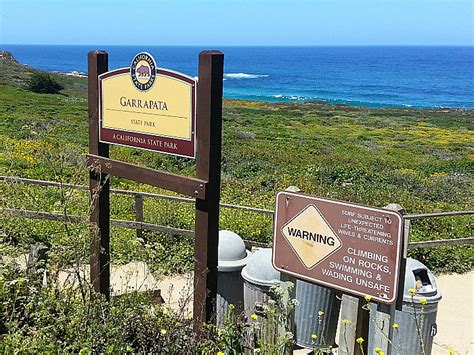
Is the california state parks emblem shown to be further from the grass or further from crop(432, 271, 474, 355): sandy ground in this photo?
crop(432, 271, 474, 355): sandy ground

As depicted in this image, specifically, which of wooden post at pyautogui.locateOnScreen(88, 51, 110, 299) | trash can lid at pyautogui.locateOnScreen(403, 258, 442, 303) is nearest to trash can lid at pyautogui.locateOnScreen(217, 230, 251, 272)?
wooden post at pyautogui.locateOnScreen(88, 51, 110, 299)

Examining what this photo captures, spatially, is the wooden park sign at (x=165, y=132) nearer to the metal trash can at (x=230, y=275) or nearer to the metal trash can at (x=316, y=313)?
the metal trash can at (x=230, y=275)

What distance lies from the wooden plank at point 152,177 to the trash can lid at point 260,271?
105 cm

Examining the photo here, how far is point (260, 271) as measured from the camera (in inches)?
192

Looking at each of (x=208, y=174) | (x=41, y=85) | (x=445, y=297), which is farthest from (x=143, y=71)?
(x=41, y=85)

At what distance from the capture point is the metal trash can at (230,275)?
523 centimetres

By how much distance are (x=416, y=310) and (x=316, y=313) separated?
895 mm

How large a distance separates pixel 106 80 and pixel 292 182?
1139 centimetres

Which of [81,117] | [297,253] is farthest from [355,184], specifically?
[81,117]

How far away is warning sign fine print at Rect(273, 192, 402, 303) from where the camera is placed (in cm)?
324

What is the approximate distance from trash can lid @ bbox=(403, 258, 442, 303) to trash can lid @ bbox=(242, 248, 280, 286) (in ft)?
3.45

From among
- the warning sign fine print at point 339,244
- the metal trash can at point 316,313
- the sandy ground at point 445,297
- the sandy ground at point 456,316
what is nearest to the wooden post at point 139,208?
the sandy ground at point 445,297

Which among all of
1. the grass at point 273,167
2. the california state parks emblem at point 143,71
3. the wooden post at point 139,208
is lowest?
the grass at point 273,167

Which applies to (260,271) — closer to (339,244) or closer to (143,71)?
(339,244)
